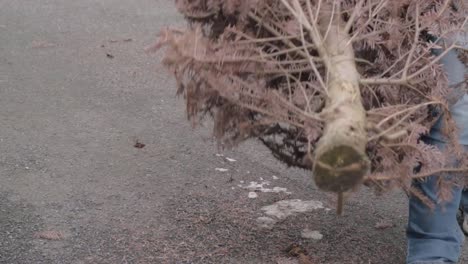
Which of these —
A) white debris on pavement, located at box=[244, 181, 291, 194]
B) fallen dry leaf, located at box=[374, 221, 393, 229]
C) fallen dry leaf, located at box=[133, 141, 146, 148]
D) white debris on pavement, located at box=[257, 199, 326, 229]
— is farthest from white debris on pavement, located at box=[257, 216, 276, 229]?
fallen dry leaf, located at box=[133, 141, 146, 148]

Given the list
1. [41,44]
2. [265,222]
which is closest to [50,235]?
[265,222]

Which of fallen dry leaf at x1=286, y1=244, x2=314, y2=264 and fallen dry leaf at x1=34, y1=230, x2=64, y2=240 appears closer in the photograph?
fallen dry leaf at x1=286, y1=244, x2=314, y2=264

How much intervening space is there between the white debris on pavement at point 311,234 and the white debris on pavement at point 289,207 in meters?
0.17

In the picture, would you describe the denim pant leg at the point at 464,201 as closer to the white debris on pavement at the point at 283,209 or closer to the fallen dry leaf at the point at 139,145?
the white debris on pavement at the point at 283,209

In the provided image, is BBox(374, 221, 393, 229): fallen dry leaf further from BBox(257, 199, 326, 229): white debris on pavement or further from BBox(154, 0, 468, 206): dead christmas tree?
BBox(154, 0, 468, 206): dead christmas tree

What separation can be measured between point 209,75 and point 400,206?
72.1 inches

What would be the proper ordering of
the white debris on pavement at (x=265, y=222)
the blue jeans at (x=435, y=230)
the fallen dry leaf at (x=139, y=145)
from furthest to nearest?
the fallen dry leaf at (x=139, y=145)
the white debris on pavement at (x=265, y=222)
the blue jeans at (x=435, y=230)

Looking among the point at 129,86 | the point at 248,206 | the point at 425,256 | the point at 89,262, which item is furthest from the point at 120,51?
the point at 425,256

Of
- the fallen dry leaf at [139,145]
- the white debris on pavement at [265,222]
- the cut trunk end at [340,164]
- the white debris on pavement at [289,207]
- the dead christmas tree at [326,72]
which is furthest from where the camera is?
the fallen dry leaf at [139,145]

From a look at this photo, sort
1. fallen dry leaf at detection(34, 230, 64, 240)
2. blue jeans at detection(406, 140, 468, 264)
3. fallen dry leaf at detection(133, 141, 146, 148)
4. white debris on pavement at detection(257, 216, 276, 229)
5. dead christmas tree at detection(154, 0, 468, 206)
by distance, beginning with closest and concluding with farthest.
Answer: dead christmas tree at detection(154, 0, 468, 206), blue jeans at detection(406, 140, 468, 264), fallen dry leaf at detection(34, 230, 64, 240), white debris on pavement at detection(257, 216, 276, 229), fallen dry leaf at detection(133, 141, 146, 148)

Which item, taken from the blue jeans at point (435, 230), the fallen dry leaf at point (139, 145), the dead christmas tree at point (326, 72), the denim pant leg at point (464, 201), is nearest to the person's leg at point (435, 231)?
the blue jeans at point (435, 230)

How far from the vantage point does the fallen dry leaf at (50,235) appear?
3.40m

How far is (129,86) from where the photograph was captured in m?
5.68

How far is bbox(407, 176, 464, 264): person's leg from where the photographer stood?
2.95 metres
